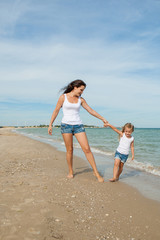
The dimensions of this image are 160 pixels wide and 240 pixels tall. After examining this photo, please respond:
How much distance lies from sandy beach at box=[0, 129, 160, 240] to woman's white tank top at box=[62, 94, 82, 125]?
4.42 feet

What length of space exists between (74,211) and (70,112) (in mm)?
2331

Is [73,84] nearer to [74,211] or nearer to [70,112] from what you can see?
[70,112]

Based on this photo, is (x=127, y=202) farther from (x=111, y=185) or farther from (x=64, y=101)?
(x=64, y=101)

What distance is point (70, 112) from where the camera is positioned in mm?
4887

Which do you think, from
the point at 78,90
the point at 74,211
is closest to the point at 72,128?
the point at 78,90

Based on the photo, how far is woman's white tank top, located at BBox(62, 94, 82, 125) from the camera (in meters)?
4.86

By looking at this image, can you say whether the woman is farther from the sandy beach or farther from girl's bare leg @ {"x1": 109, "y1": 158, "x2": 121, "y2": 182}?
the sandy beach

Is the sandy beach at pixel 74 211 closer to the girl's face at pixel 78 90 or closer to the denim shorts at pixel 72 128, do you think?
the denim shorts at pixel 72 128

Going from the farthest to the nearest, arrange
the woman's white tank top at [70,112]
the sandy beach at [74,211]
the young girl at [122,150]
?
the young girl at [122,150], the woman's white tank top at [70,112], the sandy beach at [74,211]

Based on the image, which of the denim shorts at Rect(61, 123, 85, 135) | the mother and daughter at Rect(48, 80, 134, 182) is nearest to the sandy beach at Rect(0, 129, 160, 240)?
the mother and daughter at Rect(48, 80, 134, 182)

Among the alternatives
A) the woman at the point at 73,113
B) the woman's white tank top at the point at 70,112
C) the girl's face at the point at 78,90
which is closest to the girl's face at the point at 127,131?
the woman at the point at 73,113

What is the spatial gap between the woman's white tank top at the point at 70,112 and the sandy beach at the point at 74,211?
1.35m

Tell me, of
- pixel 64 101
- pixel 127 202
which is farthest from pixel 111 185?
pixel 64 101

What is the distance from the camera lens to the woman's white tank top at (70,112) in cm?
486
